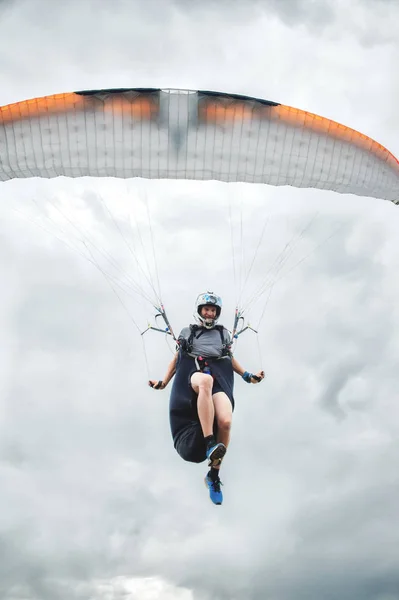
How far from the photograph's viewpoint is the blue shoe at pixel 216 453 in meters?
10.2

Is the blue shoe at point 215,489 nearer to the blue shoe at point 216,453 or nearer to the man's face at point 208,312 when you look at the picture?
the blue shoe at point 216,453

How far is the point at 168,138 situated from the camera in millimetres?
11820

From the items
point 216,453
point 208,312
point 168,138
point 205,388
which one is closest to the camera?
point 216,453

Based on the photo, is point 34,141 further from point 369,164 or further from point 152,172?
point 369,164

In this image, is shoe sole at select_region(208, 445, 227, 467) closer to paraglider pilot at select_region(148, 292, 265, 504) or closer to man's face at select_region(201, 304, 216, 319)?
paraglider pilot at select_region(148, 292, 265, 504)

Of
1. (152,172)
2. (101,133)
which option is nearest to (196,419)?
(152,172)

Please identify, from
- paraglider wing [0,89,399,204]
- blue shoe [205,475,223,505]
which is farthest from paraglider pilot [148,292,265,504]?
paraglider wing [0,89,399,204]

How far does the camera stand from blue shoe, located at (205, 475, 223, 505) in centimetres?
1066

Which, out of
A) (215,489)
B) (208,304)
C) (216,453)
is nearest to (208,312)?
(208,304)

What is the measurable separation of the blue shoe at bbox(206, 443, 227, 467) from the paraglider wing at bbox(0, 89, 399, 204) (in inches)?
194

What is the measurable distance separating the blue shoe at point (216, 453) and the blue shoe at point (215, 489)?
0.52 meters

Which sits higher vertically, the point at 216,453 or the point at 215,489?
the point at 216,453

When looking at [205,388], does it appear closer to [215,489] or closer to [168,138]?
[215,489]

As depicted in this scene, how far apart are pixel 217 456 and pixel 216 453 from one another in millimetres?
89
